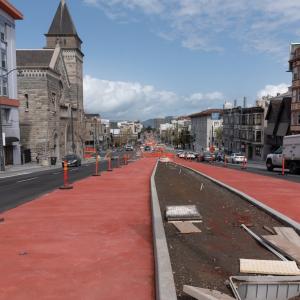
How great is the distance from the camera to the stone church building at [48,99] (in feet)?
190

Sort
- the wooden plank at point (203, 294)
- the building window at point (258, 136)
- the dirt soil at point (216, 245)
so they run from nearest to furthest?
1. the wooden plank at point (203, 294)
2. the dirt soil at point (216, 245)
3. the building window at point (258, 136)

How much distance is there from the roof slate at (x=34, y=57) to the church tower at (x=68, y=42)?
13.1 metres

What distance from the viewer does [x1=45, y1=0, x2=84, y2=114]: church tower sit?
257 ft

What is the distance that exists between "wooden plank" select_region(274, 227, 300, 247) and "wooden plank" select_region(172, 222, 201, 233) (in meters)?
1.58

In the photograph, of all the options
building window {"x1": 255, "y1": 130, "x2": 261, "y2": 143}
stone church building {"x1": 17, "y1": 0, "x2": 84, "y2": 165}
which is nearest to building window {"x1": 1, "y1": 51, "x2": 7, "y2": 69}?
stone church building {"x1": 17, "y1": 0, "x2": 84, "y2": 165}

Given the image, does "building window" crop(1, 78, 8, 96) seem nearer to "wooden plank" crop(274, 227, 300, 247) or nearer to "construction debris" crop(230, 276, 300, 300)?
"wooden plank" crop(274, 227, 300, 247)

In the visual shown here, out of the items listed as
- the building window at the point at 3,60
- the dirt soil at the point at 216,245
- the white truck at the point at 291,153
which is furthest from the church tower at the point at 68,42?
the dirt soil at the point at 216,245

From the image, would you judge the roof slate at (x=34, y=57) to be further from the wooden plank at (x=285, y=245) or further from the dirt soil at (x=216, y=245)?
the wooden plank at (x=285, y=245)

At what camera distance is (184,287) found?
4531 millimetres

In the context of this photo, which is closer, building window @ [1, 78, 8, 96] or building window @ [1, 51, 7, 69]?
building window @ [1, 78, 8, 96]

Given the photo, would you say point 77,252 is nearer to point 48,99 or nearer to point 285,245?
point 285,245

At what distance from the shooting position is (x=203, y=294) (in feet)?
14.2

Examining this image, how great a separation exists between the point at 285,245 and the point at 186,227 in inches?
75.1

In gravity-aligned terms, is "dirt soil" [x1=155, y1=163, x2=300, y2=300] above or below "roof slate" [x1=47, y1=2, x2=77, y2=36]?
below
